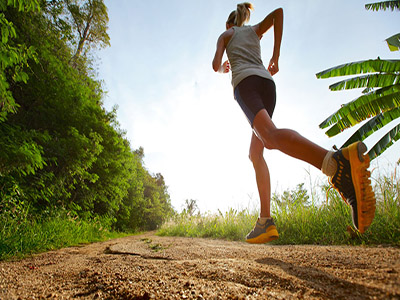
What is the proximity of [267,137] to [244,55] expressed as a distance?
0.91m

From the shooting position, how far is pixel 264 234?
1861 millimetres

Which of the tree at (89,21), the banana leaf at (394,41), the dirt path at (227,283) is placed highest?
the tree at (89,21)

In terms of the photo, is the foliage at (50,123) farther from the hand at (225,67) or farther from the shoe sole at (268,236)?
the shoe sole at (268,236)

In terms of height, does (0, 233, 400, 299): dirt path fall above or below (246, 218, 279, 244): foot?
below

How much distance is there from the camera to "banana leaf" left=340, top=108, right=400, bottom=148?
4.36 metres

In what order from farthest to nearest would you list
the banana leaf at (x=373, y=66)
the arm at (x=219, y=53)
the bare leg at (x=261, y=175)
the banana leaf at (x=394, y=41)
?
the banana leaf at (x=394, y=41)
the banana leaf at (x=373, y=66)
the arm at (x=219, y=53)
the bare leg at (x=261, y=175)

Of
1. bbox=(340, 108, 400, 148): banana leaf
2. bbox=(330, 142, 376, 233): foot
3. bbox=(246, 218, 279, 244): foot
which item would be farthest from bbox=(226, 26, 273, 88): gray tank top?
bbox=(340, 108, 400, 148): banana leaf

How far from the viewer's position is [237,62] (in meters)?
1.96

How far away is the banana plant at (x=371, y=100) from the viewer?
3812 mm

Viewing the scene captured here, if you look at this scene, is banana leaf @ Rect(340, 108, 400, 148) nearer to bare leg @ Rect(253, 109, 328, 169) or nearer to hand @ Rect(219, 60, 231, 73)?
hand @ Rect(219, 60, 231, 73)

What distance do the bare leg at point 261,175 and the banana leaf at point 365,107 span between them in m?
2.97

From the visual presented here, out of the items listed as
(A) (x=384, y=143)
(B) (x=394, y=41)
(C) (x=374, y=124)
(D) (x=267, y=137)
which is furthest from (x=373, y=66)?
(D) (x=267, y=137)

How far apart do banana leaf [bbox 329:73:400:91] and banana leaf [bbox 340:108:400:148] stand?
0.71 meters

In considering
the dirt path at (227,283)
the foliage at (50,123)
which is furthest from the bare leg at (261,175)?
the foliage at (50,123)
